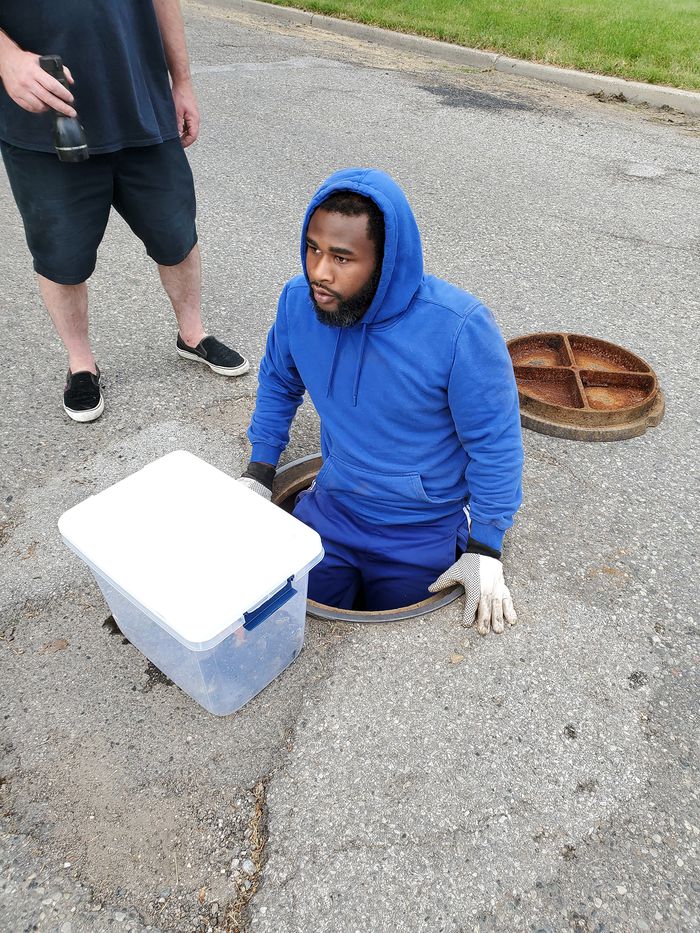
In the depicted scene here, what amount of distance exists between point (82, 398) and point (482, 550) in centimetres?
186

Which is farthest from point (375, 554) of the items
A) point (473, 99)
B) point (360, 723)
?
point (473, 99)

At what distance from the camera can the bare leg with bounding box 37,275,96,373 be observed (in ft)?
9.63

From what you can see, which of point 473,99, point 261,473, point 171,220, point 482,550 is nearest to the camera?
point 482,550

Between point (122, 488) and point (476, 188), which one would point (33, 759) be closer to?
point (122, 488)

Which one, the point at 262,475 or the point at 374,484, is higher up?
the point at 374,484

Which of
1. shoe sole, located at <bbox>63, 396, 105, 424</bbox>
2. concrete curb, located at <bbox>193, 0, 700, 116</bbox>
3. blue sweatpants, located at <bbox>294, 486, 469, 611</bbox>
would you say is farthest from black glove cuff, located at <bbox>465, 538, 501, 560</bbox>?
concrete curb, located at <bbox>193, 0, 700, 116</bbox>

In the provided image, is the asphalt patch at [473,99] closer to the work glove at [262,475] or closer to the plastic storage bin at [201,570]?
the work glove at [262,475]

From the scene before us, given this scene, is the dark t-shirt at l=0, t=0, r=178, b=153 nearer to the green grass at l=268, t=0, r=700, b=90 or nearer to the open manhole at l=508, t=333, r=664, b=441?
the open manhole at l=508, t=333, r=664, b=441

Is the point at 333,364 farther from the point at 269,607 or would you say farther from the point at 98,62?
the point at 98,62

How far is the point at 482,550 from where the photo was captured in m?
2.26

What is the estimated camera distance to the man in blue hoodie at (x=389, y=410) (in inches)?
72.1

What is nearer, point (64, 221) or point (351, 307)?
point (351, 307)

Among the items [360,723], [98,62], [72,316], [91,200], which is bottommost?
[360,723]

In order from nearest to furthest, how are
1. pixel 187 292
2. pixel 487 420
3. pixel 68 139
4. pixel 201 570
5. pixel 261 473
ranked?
pixel 201 570 < pixel 487 420 < pixel 68 139 < pixel 261 473 < pixel 187 292
